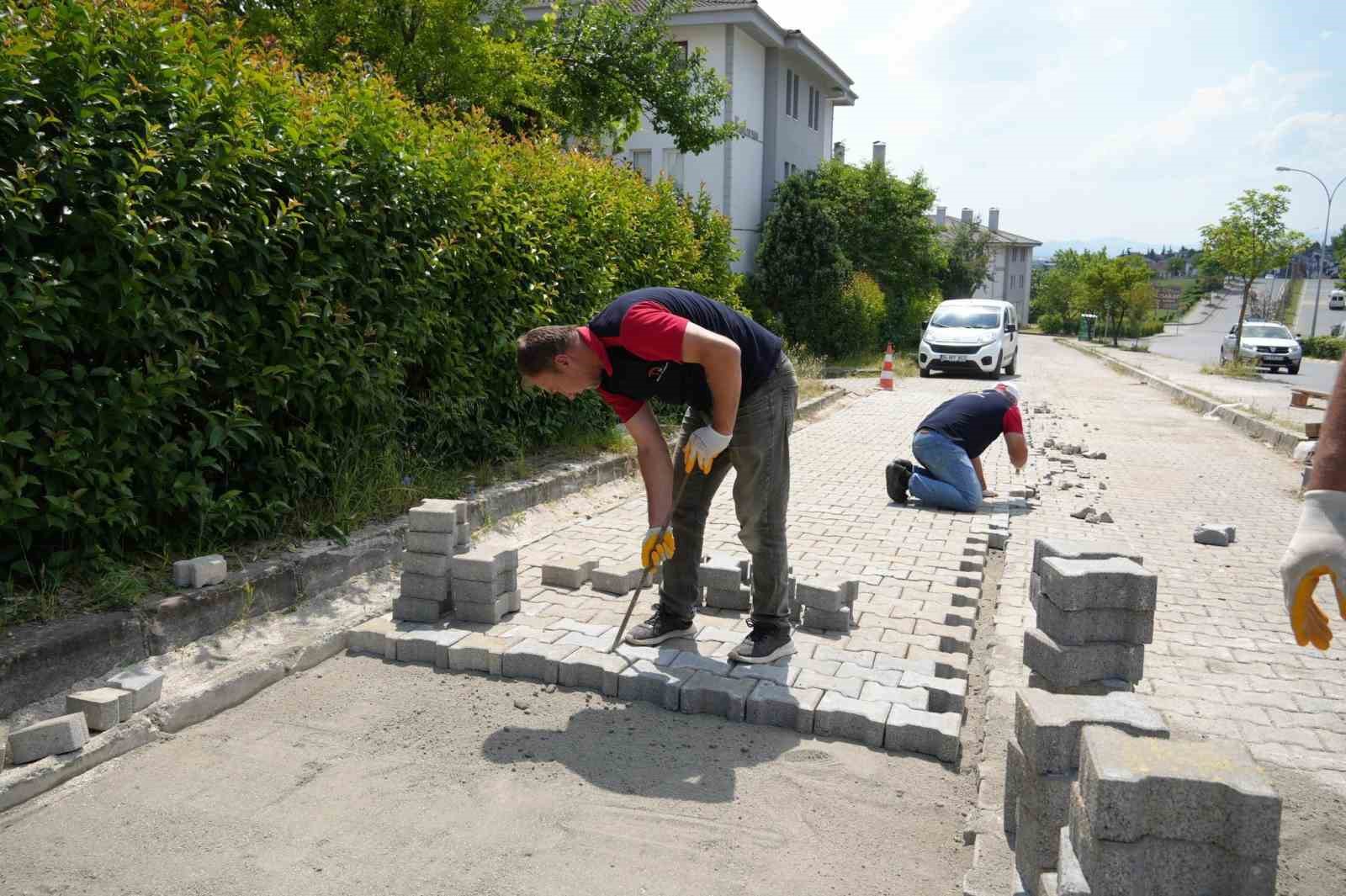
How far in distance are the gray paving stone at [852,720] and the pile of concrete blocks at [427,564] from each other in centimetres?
212

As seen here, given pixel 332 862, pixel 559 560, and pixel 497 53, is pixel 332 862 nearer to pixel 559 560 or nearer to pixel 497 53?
pixel 559 560

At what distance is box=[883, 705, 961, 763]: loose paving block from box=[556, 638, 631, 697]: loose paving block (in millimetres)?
1212

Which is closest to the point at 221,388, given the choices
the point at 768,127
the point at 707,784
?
the point at 707,784

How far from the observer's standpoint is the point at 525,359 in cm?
412

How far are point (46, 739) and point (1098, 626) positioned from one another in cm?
391

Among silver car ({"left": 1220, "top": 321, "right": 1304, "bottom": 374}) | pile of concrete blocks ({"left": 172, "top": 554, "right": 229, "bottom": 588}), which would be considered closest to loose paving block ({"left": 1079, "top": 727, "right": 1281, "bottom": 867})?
pile of concrete blocks ({"left": 172, "top": 554, "right": 229, "bottom": 588})

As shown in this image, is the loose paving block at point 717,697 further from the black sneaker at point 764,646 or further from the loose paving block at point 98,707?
the loose paving block at point 98,707

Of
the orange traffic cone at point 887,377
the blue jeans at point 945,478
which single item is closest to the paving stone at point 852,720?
the blue jeans at point 945,478

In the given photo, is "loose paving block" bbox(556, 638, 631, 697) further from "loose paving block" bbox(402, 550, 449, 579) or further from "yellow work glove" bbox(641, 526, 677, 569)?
"loose paving block" bbox(402, 550, 449, 579)

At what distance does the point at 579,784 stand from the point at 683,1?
18.5 meters

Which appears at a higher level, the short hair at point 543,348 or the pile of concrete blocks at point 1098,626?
the short hair at point 543,348

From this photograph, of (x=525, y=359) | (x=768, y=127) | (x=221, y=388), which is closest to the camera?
(x=525, y=359)

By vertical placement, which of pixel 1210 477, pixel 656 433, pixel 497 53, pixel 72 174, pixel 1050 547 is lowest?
pixel 1210 477

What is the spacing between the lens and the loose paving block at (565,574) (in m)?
5.75
